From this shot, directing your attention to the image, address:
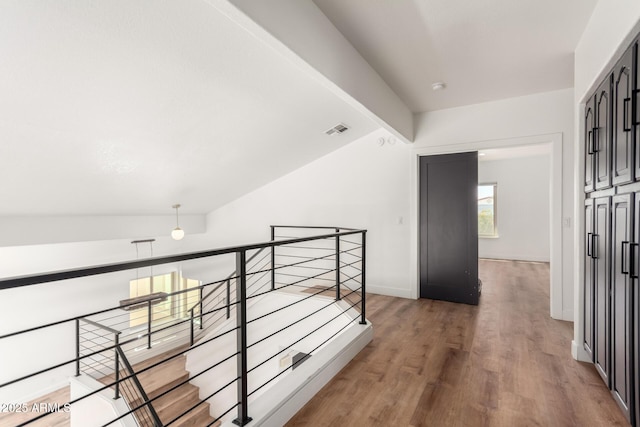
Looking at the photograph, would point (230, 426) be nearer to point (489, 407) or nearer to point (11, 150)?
point (489, 407)

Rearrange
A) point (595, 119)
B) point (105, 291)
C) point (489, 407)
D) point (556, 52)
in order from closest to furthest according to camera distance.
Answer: point (489, 407) → point (595, 119) → point (556, 52) → point (105, 291)

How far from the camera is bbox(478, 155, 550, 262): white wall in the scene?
7.45 meters

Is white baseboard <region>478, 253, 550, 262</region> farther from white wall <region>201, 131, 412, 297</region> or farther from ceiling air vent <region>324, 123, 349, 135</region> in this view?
ceiling air vent <region>324, 123, 349, 135</region>

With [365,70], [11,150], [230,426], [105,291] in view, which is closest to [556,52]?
[365,70]

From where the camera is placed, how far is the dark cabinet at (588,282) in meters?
2.32

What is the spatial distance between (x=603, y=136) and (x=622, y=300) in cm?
102

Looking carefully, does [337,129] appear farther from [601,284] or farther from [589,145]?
[601,284]

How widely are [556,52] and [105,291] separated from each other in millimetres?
7494

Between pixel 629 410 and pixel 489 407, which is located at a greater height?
pixel 629 410

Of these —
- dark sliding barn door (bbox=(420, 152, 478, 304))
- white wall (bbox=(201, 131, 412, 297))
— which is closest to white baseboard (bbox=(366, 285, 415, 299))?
white wall (bbox=(201, 131, 412, 297))

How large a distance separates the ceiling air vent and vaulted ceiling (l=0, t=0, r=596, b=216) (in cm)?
11

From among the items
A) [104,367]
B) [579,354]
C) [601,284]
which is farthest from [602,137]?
[104,367]

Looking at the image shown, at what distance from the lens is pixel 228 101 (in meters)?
3.02

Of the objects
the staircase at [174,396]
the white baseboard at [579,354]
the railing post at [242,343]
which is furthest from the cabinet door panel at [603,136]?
the staircase at [174,396]
